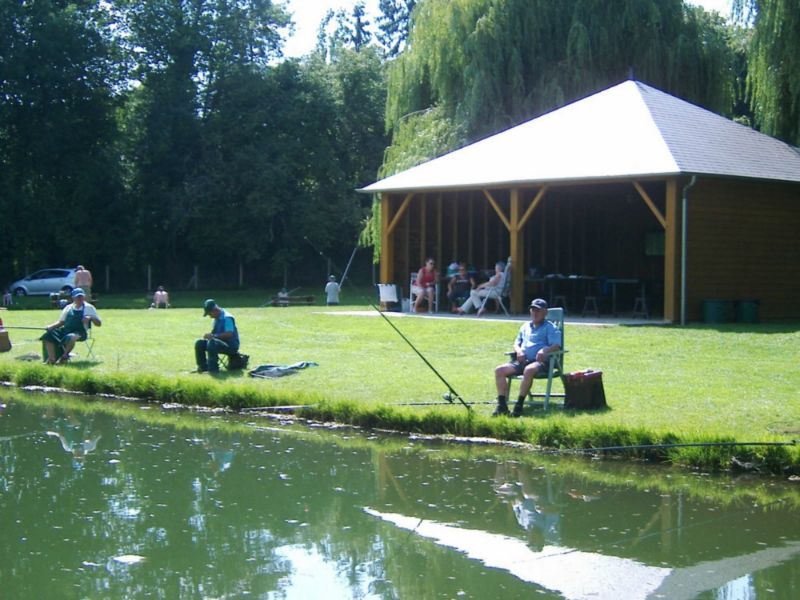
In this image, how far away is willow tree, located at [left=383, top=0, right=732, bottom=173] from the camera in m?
29.2

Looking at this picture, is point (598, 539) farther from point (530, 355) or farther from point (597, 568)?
point (530, 355)

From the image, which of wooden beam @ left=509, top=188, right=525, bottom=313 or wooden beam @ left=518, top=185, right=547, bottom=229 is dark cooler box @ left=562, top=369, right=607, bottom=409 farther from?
wooden beam @ left=509, top=188, right=525, bottom=313

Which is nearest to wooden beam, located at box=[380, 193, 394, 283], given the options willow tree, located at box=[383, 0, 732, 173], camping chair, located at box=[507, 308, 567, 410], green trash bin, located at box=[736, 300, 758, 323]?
willow tree, located at box=[383, 0, 732, 173]

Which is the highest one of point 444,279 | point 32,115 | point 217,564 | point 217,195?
point 32,115

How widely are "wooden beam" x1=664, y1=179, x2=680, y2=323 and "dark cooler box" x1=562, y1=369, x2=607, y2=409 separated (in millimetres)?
8640

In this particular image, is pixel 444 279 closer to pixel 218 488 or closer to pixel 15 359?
pixel 15 359

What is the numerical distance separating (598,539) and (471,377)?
6.83 meters

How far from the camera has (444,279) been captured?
2573 centimetres

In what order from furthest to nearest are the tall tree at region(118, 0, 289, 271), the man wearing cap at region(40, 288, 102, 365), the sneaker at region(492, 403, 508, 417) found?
the tall tree at region(118, 0, 289, 271), the man wearing cap at region(40, 288, 102, 365), the sneaker at region(492, 403, 508, 417)

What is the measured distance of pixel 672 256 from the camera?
68.2ft

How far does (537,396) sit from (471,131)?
17287 millimetres

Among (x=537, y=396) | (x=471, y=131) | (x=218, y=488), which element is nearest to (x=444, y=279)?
(x=471, y=131)

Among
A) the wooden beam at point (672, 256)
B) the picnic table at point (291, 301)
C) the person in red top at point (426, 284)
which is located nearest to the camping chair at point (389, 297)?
the person in red top at point (426, 284)

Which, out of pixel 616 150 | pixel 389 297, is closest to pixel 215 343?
pixel 616 150
